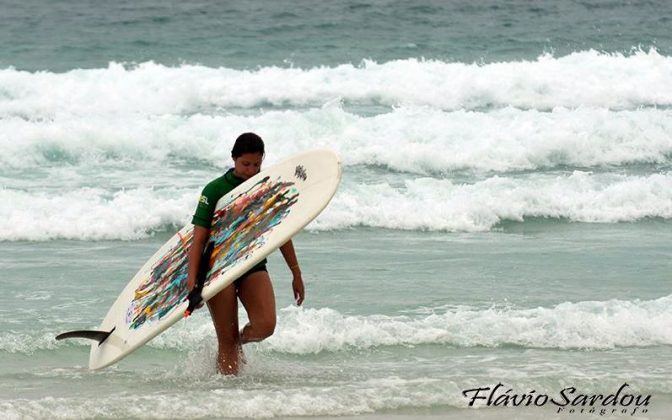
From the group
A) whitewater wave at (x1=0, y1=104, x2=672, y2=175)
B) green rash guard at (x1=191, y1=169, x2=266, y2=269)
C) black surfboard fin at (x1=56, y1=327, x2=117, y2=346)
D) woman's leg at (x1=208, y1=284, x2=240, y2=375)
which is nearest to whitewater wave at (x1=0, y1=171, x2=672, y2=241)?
whitewater wave at (x1=0, y1=104, x2=672, y2=175)

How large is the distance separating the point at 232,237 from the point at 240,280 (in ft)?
0.75

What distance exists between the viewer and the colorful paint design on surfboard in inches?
227

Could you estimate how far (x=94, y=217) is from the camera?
36.0 feet

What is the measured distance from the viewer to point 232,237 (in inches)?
231

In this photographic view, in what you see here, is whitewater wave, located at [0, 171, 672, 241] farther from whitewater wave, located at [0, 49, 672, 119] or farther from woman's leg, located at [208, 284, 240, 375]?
whitewater wave, located at [0, 49, 672, 119]

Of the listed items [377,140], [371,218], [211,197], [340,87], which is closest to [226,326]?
[211,197]

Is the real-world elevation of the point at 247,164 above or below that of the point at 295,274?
above

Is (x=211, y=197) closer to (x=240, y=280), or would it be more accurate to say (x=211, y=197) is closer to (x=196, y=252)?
(x=196, y=252)

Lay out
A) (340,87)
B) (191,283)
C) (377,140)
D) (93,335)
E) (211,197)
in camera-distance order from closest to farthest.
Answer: (191,283) < (211,197) < (93,335) < (377,140) < (340,87)

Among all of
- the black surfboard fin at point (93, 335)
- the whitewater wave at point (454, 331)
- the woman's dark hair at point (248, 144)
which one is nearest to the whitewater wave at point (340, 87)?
the whitewater wave at point (454, 331)

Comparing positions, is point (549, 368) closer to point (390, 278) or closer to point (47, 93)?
point (390, 278)

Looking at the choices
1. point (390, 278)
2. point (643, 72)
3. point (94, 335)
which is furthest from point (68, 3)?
point (94, 335)

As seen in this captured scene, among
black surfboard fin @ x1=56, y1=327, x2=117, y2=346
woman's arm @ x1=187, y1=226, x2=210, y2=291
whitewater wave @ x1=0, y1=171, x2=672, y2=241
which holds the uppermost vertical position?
woman's arm @ x1=187, y1=226, x2=210, y2=291

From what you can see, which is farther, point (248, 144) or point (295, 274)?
point (295, 274)
